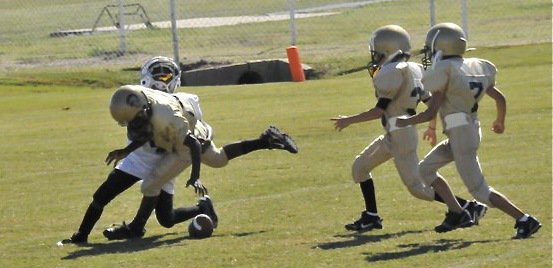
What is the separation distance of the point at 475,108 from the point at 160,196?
9.20 ft

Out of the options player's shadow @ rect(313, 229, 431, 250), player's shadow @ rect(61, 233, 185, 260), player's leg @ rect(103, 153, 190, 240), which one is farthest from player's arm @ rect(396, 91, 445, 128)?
player's shadow @ rect(61, 233, 185, 260)

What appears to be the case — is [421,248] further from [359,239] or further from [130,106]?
[130,106]

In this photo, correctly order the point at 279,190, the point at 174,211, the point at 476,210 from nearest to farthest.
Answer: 1. the point at 476,210
2. the point at 174,211
3. the point at 279,190

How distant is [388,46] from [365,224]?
1.43 meters

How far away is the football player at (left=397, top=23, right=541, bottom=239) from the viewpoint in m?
9.98

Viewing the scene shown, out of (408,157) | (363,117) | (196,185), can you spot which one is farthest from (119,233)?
(408,157)

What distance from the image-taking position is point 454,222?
Answer: 1041cm

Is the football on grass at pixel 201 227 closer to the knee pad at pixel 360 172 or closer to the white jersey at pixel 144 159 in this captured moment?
the white jersey at pixel 144 159

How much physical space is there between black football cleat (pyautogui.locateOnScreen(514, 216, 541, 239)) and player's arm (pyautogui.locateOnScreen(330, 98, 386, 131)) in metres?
1.39

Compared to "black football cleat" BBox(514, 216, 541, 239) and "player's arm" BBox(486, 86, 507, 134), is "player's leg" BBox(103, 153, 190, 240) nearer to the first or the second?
"player's arm" BBox(486, 86, 507, 134)

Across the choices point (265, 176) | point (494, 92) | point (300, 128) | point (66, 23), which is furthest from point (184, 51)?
A: point (494, 92)

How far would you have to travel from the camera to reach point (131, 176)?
11.1 m

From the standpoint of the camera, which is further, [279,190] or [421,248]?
[279,190]

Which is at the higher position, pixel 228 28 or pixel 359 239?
pixel 359 239
